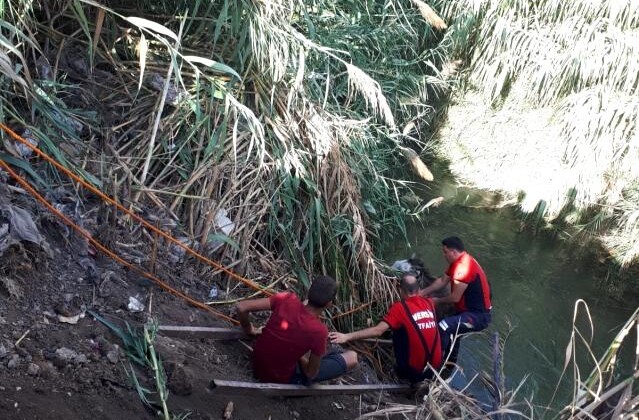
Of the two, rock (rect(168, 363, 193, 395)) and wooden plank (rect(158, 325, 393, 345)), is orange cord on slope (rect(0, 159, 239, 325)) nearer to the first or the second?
wooden plank (rect(158, 325, 393, 345))

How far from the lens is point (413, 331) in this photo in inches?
186

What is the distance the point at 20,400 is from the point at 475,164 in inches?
370

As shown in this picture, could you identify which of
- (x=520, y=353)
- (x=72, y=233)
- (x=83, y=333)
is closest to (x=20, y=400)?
(x=83, y=333)

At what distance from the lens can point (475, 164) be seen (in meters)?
11.2

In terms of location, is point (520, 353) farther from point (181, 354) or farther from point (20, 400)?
point (20, 400)

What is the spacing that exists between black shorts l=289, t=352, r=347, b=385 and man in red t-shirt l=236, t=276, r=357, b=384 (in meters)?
0.05

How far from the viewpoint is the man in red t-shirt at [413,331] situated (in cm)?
469

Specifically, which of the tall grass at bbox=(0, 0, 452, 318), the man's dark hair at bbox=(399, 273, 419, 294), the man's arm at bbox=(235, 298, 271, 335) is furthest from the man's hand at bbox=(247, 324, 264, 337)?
the man's dark hair at bbox=(399, 273, 419, 294)

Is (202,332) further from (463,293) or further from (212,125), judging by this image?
(463,293)

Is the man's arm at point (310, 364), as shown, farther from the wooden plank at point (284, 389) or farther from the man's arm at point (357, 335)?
the man's arm at point (357, 335)

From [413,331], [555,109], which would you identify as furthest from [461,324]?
[555,109]

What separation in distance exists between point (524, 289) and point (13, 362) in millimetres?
6500

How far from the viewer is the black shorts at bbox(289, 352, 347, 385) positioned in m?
3.91

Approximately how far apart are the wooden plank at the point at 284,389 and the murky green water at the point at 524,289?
5.71 feet
